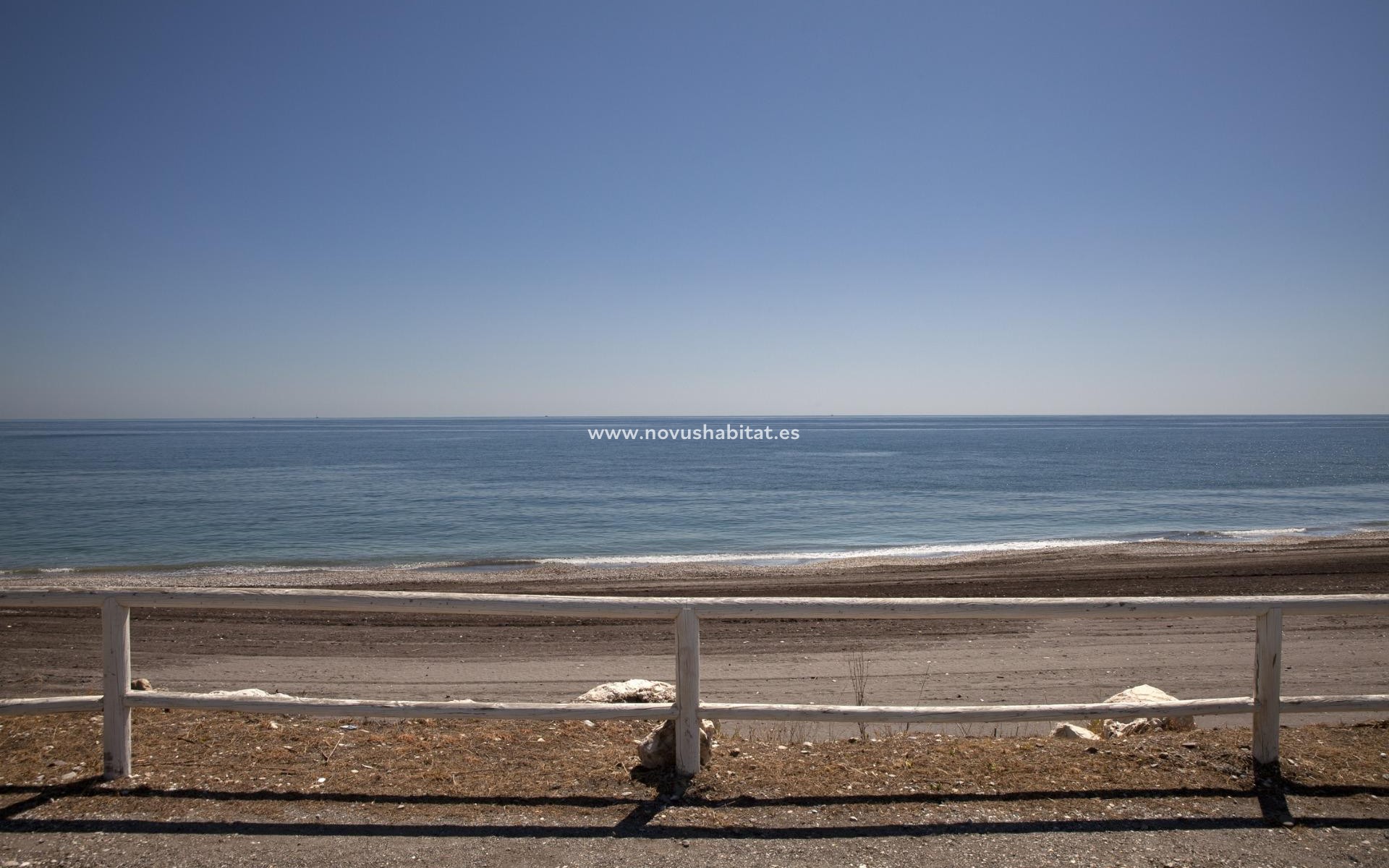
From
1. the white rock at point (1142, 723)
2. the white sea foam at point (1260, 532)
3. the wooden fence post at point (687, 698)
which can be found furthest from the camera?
the white sea foam at point (1260, 532)

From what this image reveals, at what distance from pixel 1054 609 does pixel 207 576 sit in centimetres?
2178

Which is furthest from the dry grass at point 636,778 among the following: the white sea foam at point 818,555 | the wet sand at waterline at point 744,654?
the white sea foam at point 818,555

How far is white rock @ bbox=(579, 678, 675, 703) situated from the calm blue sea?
1652 centimetres

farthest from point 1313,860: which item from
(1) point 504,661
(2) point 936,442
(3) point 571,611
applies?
(2) point 936,442

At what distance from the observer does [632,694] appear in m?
6.90

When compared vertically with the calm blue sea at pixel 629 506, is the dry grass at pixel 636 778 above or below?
above

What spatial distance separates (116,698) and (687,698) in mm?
3292

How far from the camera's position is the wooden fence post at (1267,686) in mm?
4383

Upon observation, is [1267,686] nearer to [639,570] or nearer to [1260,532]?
[639,570]

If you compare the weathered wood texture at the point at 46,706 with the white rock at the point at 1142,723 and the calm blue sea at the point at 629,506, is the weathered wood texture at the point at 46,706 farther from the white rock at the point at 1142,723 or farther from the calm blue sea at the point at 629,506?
the calm blue sea at the point at 629,506

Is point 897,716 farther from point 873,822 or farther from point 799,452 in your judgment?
point 799,452

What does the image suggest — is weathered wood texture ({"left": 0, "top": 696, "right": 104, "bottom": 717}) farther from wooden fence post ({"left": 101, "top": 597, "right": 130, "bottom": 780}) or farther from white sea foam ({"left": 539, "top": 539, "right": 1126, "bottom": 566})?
white sea foam ({"left": 539, "top": 539, "right": 1126, "bottom": 566})

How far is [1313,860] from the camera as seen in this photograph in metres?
3.55

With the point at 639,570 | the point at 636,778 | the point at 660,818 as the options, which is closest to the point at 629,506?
the point at 639,570
